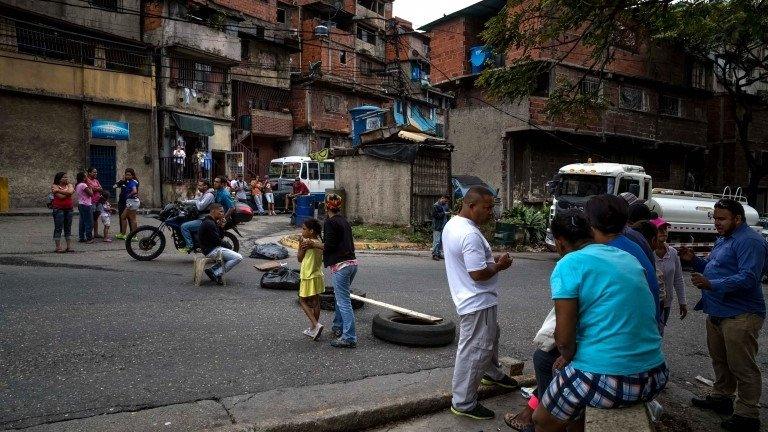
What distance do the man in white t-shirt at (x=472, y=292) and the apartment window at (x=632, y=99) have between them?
72.3ft

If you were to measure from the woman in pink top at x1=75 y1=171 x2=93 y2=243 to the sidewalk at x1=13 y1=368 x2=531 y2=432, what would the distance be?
9305 millimetres

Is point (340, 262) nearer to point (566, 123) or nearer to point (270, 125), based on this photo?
point (566, 123)

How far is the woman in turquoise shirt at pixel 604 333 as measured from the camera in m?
2.61

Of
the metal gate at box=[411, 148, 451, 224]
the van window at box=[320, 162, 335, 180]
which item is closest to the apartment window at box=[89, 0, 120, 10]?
the van window at box=[320, 162, 335, 180]

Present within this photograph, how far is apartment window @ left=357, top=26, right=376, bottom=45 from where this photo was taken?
139 ft

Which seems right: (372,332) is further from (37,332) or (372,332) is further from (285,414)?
(37,332)

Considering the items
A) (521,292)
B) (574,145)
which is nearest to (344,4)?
(574,145)

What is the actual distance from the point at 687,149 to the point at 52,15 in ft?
96.9

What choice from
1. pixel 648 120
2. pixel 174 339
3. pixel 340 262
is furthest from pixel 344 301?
pixel 648 120

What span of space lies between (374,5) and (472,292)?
4740 centimetres

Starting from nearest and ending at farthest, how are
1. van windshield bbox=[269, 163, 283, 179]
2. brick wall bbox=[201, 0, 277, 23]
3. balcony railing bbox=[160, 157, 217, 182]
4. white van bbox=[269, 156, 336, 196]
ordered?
balcony railing bbox=[160, 157, 217, 182], white van bbox=[269, 156, 336, 196], van windshield bbox=[269, 163, 283, 179], brick wall bbox=[201, 0, 277, 23]

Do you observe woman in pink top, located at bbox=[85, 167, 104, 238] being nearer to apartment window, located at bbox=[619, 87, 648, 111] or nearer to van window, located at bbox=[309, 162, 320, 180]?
van window, located at bbox=[309, 162, 320, 180]

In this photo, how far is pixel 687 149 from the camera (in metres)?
25.8

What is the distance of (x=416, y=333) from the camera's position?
232 inches
